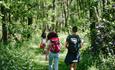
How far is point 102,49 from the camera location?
617 inches

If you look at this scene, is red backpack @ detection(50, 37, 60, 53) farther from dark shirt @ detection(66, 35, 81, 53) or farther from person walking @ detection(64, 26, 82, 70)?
dark shirt @ detection(66, 35, 81, 53)

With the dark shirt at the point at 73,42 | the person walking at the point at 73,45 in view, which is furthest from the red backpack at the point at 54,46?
the dark shirt at the point at 73,42

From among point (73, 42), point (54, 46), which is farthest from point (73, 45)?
point (54, 46)

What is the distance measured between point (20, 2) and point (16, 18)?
207 cm

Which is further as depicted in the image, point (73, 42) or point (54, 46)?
point (54, 46)

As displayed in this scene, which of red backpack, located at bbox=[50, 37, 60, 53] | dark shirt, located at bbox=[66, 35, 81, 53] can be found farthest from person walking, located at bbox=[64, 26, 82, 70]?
red backpack, located at bbox=[50, 37, 60, 53]

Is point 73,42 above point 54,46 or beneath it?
above

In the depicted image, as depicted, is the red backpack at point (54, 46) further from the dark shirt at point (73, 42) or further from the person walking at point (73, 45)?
the dark shirt at point (73, 42)

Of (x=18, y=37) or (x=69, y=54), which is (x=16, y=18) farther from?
(x=69, y=54)

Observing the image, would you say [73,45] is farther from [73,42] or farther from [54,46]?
[54,46]

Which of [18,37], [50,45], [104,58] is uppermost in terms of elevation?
[50,45]

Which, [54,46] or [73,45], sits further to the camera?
[54,46]

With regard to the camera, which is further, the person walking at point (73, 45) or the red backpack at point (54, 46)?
the red backpack at point (54, 46)

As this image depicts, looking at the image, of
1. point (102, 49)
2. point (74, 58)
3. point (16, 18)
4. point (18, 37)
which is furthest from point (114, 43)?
point (18, 37)
